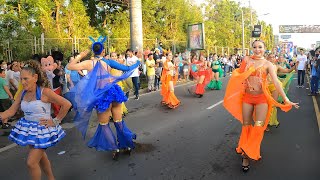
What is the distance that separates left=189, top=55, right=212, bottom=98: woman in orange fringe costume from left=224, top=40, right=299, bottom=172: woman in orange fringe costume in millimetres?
8407

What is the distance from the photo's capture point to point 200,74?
14.4 meters

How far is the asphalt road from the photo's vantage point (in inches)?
201

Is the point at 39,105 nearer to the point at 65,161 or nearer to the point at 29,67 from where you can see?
the point at 29,67

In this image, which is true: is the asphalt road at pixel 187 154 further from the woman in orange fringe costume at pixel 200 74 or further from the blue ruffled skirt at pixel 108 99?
the woman in orange fringe costume at pixel 200 74

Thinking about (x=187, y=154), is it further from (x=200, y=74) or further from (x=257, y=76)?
(x=200, y=74)

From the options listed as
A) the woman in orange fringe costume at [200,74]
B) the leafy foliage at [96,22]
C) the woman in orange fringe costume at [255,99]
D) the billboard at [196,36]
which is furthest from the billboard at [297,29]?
the woman in orange fringe costume at [255,99]

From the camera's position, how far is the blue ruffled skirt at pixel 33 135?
13.3ft

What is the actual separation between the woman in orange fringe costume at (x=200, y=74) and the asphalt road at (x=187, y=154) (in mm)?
4552

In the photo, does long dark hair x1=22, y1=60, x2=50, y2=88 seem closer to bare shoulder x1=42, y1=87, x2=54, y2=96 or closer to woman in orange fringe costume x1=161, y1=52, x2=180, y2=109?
bare shoulder x1=42, y1=87, x2=54, y2=96

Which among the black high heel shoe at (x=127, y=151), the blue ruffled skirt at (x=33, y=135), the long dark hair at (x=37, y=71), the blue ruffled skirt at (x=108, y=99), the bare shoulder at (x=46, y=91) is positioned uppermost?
the long dark hair at (x=37, y=71)

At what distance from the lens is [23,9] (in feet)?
78.0

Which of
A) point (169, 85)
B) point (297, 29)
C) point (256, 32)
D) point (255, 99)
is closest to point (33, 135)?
point (255, 99)

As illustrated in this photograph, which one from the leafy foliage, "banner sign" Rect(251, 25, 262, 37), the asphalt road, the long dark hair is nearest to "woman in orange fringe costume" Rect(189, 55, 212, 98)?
the leafy foliage

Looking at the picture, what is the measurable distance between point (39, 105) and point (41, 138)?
376 mm
